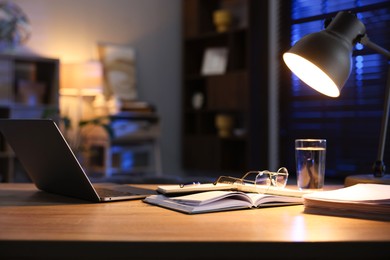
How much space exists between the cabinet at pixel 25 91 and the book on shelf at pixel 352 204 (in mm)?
3423

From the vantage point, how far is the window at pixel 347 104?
4.05 m

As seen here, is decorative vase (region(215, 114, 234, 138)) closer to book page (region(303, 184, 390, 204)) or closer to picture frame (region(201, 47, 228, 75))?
picture frame (region(201, 47, 228, 75))

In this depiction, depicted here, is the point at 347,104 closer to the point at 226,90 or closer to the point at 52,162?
the point at 226,90

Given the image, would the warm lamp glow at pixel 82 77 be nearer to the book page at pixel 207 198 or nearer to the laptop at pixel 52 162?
the laptop at pixel 52 162

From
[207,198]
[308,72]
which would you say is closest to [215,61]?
[308,72]

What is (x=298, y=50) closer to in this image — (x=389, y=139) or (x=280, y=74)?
(x=389, y=139)

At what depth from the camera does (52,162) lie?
1142 mm

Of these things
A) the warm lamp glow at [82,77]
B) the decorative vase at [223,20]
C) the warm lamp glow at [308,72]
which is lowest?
the warm lamp glow at [308,72]

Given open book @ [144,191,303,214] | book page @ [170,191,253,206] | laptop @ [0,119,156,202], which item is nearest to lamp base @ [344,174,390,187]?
open book @ [144,191,303,214]

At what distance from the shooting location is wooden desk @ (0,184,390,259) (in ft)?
2.31

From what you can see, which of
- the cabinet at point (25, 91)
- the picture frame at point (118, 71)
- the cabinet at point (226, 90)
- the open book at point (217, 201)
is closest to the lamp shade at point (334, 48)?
the open book at point (217, 201)

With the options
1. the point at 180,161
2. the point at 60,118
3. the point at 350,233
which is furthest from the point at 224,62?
the point at 350,233

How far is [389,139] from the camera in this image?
13.1ft

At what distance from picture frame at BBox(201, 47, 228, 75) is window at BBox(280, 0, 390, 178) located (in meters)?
0.74
